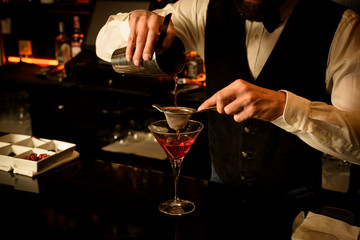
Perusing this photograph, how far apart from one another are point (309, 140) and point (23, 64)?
3.60 m

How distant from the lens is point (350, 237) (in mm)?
1158

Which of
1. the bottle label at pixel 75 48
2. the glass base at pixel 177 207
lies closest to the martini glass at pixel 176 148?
the glass base at pixel 177 207

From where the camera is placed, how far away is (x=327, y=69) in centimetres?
170

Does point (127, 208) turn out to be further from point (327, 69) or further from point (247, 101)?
point (327, 69)

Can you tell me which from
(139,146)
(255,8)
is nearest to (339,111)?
(255,8)

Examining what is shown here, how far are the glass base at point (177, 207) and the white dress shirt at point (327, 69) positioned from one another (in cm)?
44

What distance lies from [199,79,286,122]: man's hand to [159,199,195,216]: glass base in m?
0.37

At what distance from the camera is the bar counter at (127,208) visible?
49.1 inches

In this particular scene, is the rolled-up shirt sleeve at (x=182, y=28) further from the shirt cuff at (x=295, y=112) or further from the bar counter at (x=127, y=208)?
the shirt cuff at (x=295, y=112)

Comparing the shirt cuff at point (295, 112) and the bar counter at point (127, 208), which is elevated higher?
the shirt cuff at point (295, 112)

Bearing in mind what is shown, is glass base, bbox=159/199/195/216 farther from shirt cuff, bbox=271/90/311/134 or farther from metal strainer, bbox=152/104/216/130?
shirt cuff, bbox=271/90/311/134

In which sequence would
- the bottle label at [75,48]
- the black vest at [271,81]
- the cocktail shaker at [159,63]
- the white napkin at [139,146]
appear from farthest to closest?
the bottle label at [75,48] < the white napkin at [139,146] < the black vest at [271,81] < the cocktail shaker at [159,63]

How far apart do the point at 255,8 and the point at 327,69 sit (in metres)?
0.43

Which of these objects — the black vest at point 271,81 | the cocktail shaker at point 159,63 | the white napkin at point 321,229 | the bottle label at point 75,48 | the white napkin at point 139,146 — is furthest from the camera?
the bottle label at point 75,48
